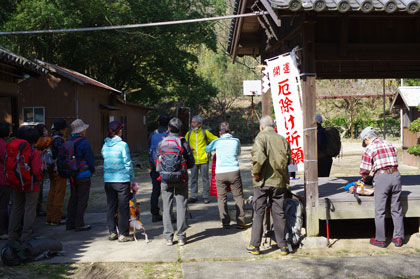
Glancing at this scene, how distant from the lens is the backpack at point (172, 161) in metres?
6.18

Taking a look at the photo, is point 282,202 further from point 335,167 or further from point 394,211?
point 335,167

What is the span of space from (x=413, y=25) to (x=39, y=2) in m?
16.0

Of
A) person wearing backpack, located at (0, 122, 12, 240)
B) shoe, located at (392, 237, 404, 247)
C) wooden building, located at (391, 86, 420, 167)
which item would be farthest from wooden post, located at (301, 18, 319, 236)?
wooden building, located at (391, 86, 420, 167)

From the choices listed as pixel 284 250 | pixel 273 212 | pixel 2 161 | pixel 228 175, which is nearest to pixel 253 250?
pixel 284 250

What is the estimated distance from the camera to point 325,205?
20.2 ft

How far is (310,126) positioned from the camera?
602cm

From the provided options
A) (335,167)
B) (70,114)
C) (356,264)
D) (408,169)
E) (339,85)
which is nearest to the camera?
(356,264)

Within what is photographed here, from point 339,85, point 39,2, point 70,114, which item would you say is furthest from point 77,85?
point 339,85

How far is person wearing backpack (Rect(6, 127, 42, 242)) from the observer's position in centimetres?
596

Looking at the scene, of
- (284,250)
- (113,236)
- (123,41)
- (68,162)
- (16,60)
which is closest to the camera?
(284,250)

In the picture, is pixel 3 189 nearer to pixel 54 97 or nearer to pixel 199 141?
pixel 199 141

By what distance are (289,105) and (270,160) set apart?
3.35ft

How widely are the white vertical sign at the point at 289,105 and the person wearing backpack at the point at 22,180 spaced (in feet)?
12.4

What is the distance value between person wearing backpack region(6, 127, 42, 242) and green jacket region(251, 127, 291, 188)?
10.6 feet
